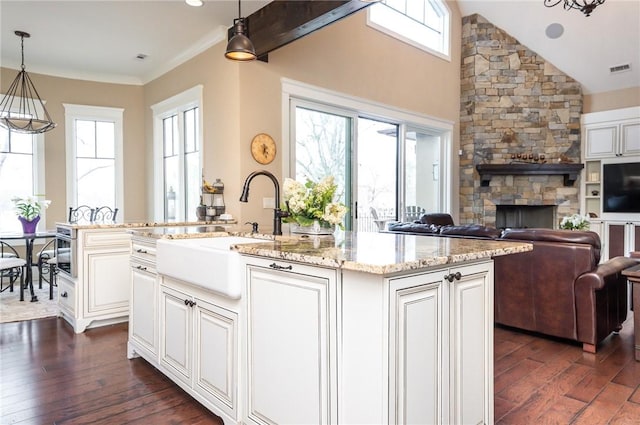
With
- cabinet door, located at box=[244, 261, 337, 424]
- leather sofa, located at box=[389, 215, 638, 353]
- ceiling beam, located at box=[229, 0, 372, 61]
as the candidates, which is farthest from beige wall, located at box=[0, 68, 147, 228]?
cabinet door, located at box=[244, 261, 337, 424]

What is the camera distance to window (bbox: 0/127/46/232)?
529cm

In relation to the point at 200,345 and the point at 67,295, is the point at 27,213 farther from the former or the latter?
the point at 200,345

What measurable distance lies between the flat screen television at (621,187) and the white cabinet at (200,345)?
24.2ft

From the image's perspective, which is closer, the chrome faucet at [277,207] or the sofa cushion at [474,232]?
the chrome faucet at [277,207]

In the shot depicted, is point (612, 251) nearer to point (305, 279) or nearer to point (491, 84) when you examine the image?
point (491, 84)

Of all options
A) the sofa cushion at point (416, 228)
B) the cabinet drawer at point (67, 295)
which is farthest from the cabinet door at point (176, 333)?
the sofa cushion at point (416, 228)

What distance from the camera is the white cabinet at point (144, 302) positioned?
2.60 meters

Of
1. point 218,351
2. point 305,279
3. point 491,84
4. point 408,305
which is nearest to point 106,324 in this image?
point 218,351

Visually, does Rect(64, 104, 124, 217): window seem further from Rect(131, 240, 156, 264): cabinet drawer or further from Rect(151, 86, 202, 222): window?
Rect(131, 240, 156, 264): cabinet drawer

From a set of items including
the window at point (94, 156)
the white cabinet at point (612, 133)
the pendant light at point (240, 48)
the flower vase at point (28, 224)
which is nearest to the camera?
the pendant light at point (240, 48)

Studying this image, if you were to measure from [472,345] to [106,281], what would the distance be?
326 cm

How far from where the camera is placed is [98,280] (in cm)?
366

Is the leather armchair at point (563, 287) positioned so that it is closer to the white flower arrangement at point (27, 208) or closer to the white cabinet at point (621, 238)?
the white cabinet at point (621, 238)

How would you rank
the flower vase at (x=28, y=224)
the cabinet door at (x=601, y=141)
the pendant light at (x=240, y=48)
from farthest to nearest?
the cabinet door at (x=601, y=141) < the flower vase at (x=28, y=224) < the pendant light at (x=240, y=48)
